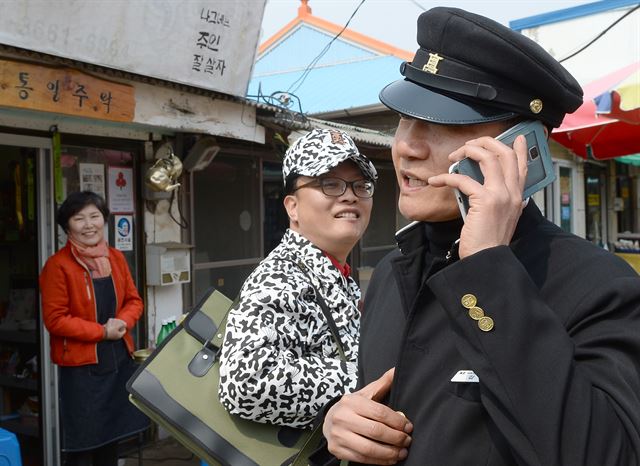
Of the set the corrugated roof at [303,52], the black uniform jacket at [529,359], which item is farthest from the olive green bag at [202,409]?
the corrugated roof at [303,52]

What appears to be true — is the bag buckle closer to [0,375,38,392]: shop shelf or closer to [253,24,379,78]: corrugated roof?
[0,375,38,392]: shop shelf

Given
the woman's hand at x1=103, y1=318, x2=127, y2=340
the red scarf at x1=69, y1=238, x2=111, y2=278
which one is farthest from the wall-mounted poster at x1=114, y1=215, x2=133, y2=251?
the woman's hand at x1=103, y1=318, x2=127, y2=340

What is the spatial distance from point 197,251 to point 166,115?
5.58ft

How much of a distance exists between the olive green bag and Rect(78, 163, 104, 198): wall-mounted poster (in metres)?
2.93

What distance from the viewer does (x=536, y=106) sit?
3.84 ft

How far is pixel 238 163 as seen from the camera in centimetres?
634

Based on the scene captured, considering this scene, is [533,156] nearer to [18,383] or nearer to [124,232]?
[124,232]

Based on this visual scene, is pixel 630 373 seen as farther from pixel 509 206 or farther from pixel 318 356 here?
pixel 318 356

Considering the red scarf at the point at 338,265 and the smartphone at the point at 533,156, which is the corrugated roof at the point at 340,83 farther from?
the smartphone at the point at 533,156

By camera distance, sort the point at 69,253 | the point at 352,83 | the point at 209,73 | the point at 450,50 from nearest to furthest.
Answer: the point at 450,50 → the point at 69,253 → the point at 209,73 → the point at 352,83

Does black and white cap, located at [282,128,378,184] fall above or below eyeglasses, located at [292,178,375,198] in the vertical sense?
above

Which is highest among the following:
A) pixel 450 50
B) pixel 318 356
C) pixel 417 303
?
pixel 450 50

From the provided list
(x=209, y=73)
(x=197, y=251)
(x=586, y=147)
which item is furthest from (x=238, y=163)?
(x=586, y=147)

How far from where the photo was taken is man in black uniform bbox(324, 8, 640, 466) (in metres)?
0.94
